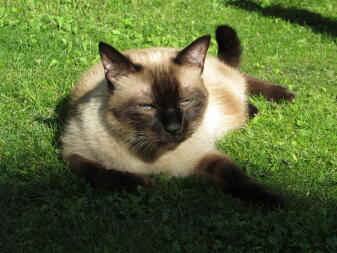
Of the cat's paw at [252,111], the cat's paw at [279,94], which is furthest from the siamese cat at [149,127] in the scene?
the cat's paw at [279,94]

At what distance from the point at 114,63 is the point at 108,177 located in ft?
2.46

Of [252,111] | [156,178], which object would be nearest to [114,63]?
[156,178]

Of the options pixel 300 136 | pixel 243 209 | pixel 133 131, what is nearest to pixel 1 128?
pixel 133 131

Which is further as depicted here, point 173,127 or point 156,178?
point 156,178

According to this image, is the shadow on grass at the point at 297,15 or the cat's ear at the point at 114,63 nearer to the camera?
the cat's ear at the point at 114,63

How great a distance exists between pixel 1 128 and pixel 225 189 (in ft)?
6.06

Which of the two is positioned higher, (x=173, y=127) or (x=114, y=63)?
(x=114, y=63)

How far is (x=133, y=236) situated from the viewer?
2.93 m

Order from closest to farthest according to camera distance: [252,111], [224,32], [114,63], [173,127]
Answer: [173,127] < [114,63] < [252,111] < [224,32]

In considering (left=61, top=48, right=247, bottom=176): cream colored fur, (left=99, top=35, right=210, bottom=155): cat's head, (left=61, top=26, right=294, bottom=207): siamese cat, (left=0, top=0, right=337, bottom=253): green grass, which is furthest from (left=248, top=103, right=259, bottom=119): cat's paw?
(left=99, top=35, right=210, bottom=155): cat's head

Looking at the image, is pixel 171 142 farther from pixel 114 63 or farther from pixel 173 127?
pixel 114 63

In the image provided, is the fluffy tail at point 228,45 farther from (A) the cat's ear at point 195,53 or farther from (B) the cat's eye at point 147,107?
(B) the cat's eye at point 147,107

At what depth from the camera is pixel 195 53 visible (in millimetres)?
3529

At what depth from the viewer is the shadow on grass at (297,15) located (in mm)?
8297
